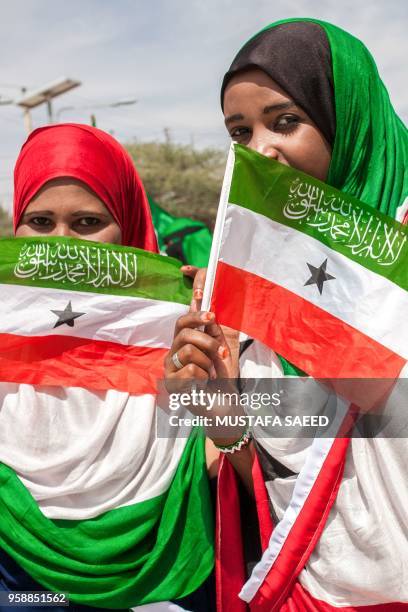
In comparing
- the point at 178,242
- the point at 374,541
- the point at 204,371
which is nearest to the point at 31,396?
the point at 204,371

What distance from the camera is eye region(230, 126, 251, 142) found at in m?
1.79

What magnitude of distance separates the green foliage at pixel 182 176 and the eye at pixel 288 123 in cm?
2608

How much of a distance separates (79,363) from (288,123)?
89 centimetres

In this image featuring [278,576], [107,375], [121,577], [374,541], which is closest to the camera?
[374,541]

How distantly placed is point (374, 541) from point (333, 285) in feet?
1.90

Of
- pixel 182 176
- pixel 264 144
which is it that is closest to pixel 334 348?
pixel 264 144

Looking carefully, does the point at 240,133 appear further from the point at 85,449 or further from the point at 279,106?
the point at 85,449

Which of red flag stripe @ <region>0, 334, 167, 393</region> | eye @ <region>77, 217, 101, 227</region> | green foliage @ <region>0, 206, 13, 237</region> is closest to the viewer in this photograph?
red flag stripe @ <region>0, 334, 167, 393</region>

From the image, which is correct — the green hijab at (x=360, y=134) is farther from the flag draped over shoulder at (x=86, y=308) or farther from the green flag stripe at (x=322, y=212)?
the flag draped over shoulder at (x=86, y=308)

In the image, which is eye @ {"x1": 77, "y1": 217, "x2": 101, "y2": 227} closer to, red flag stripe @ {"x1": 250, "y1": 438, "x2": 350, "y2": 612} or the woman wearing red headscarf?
the woman wearing red headscarf

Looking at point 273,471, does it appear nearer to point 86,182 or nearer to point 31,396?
point 31,396

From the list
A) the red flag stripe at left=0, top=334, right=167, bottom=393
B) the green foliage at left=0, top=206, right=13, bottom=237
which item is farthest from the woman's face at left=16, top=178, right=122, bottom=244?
the green foliage at left=0, top=206, right=13, bottom=237

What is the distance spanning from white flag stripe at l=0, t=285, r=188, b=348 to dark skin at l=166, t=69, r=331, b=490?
0.29m

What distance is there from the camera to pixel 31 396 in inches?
76.8
